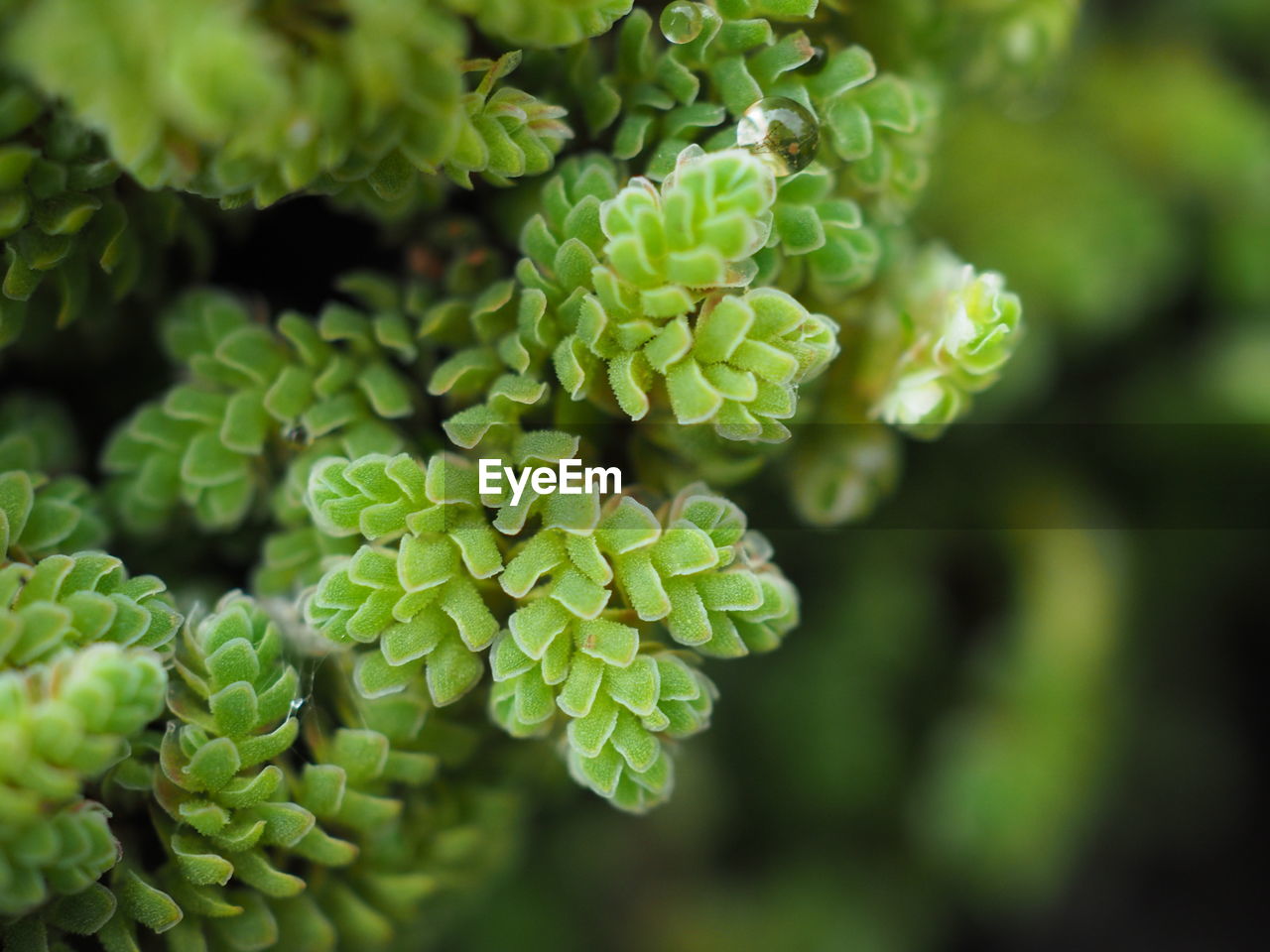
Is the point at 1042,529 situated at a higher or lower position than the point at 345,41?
lower

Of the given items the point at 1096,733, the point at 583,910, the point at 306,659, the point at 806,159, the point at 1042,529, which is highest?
the point at 806,159

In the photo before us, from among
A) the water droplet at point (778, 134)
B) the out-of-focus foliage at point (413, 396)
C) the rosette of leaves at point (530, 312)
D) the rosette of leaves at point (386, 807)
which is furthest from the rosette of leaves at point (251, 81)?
the rosette of leaves at point (386, 807)

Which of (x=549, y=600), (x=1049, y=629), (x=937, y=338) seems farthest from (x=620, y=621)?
(x=1049, y=629)

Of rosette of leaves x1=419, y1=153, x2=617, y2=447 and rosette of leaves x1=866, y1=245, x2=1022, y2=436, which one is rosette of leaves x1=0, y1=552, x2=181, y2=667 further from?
rosette of leaves x1=866, y1=245, x2=1022, y2=436

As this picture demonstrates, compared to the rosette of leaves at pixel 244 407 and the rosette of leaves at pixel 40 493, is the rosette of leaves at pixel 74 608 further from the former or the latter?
the rosette of leaves at pixel 244 407

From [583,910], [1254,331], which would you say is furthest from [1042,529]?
[583,910]

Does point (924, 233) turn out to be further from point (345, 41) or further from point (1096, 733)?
point (345, 41)

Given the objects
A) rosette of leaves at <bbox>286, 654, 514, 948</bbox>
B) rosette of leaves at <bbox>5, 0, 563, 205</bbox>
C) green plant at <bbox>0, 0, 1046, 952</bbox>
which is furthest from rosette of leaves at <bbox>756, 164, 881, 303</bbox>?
rosette of leaves at <bbox>286, 654, 514, 948</bbox>
